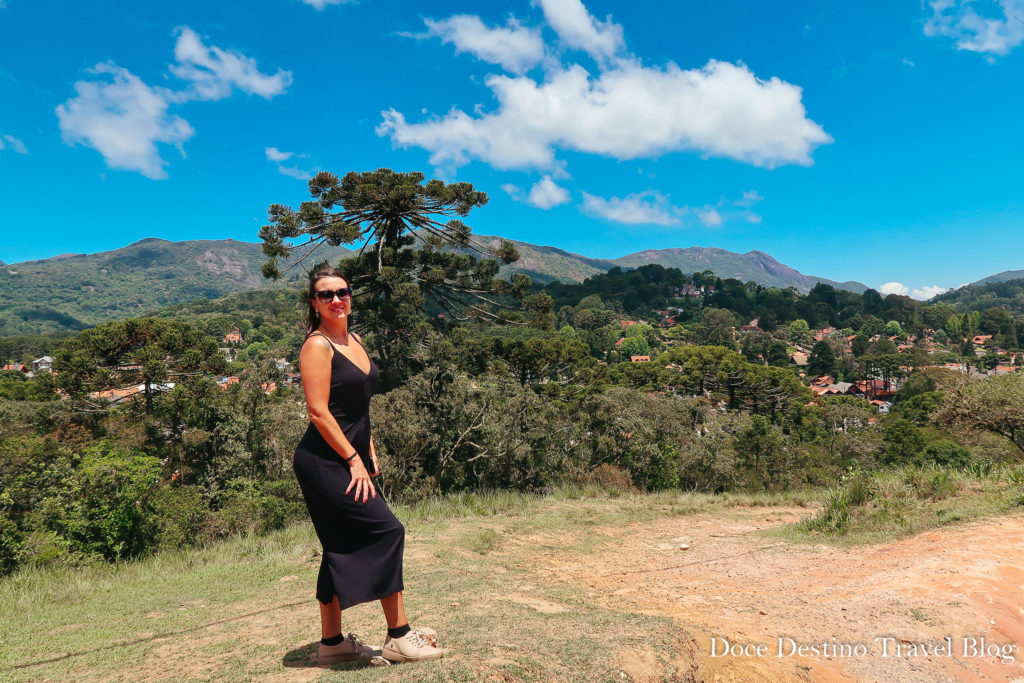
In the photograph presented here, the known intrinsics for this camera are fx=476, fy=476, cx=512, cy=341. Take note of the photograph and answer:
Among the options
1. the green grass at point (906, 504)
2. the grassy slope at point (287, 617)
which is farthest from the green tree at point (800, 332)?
the grassy slope at point (287, 617)

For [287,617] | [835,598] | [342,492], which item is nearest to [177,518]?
[287,617]

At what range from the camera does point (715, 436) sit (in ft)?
70.5

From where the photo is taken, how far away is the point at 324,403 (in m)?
2.37

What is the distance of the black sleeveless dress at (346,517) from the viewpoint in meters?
2.42

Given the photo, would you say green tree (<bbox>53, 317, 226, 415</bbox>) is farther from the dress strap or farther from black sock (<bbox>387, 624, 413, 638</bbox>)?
black sock (<bbox>387, 624, 413, 638</bbox>)

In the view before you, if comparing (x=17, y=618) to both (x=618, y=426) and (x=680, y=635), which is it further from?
(x=618, y=426)

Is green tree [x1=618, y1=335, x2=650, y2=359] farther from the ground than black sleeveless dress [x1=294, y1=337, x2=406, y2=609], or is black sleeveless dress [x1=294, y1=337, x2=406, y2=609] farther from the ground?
green tree [x1=618, y1=335, x2=650, y2=359]

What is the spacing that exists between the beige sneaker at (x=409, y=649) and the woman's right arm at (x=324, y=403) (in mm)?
799

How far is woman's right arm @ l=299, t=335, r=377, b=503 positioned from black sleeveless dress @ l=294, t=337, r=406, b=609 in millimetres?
45

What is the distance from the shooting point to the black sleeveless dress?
2.42 m

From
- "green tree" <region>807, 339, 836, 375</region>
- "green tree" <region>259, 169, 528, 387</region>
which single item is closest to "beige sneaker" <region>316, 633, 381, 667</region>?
"green tree" <region>259, 169, 528, 387</region>

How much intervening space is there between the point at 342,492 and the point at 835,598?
4.38 meters

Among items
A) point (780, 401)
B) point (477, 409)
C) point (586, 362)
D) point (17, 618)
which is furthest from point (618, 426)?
point (780, 401)

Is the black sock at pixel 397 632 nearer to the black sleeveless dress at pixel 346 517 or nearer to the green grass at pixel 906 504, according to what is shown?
the black sleeveless dress at pixel 346 517
